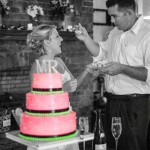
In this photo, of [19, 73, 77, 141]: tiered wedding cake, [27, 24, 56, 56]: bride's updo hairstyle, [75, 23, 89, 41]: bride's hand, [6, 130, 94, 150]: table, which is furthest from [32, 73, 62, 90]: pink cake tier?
[75, 23, 89, 41]: bride's hand

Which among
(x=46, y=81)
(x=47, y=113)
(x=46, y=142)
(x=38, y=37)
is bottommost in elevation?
(x=46, y=142)

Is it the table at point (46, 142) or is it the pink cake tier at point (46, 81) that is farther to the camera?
the pink cake tier at point (46, 81)

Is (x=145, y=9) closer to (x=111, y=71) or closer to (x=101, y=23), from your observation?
(x=101, y=23)

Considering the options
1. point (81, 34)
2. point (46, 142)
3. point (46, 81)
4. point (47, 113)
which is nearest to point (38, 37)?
point (81, 34)

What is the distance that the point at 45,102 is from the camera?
2006 millimetres

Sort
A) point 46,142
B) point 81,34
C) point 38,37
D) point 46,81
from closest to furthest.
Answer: point 46,142 → point 46,81 → point 38,37 → point 81,34

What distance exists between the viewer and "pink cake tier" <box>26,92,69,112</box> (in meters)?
2.01

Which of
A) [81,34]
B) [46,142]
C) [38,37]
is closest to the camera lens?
[46,142]

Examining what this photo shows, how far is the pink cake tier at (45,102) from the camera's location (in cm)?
201

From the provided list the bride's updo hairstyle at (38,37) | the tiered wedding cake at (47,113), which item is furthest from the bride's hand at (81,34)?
the tiered wedding cake at (47,113)

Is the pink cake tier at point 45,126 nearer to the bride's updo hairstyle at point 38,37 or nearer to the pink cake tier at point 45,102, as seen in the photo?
the pink cake tier at point 45,102

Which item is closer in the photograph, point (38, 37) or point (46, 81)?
point (46, 81)

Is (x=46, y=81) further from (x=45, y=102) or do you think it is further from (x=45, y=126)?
(x=45, y=126)

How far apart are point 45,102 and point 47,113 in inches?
2.5
